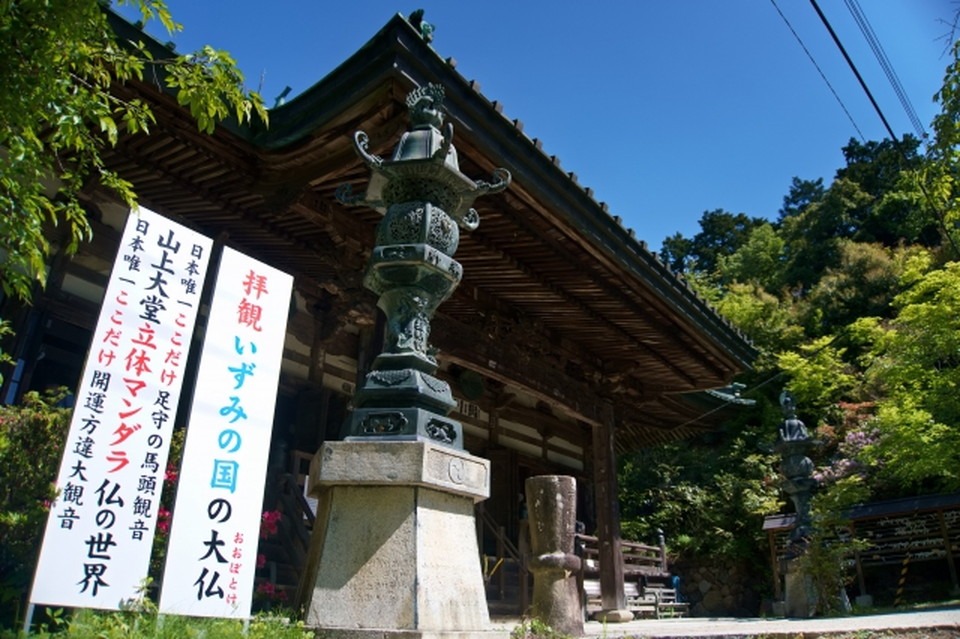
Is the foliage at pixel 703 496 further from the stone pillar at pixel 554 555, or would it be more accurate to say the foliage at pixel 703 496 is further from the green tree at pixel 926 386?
the stone pillar at pixel 554 555

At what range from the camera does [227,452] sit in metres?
4.38

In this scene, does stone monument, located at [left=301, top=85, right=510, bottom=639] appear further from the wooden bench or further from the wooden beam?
the wooden bench

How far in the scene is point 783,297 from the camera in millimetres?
31281

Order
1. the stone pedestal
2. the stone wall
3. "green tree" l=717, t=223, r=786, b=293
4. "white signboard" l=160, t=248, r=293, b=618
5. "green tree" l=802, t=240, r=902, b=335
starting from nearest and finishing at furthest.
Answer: the stone pedestal < "white signboard" l=160, t=248, r=293, b=618 < the stone wall < "green tree" l=802, t=240, r=902, b=335 < "green tree" l=717, t=223, r=786, b=293

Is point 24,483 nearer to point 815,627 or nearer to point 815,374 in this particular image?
point 815,627

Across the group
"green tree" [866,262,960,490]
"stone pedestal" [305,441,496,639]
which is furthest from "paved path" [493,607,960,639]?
"green tree" [866,262,960,490]

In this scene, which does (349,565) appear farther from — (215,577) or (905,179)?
(905,179)

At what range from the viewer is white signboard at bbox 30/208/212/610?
12.2ft

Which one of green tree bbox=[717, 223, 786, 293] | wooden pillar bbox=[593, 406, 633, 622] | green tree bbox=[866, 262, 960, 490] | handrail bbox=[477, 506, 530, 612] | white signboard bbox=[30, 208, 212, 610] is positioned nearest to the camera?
white signboard bbox=[30, 208, 212, 610]

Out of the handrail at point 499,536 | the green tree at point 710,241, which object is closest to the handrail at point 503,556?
the handrail at point 499,536

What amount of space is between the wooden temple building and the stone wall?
1128cm

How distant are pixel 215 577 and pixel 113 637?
1.21m

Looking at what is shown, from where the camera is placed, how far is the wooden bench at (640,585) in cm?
1123

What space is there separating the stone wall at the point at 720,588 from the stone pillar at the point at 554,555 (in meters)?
16.2
